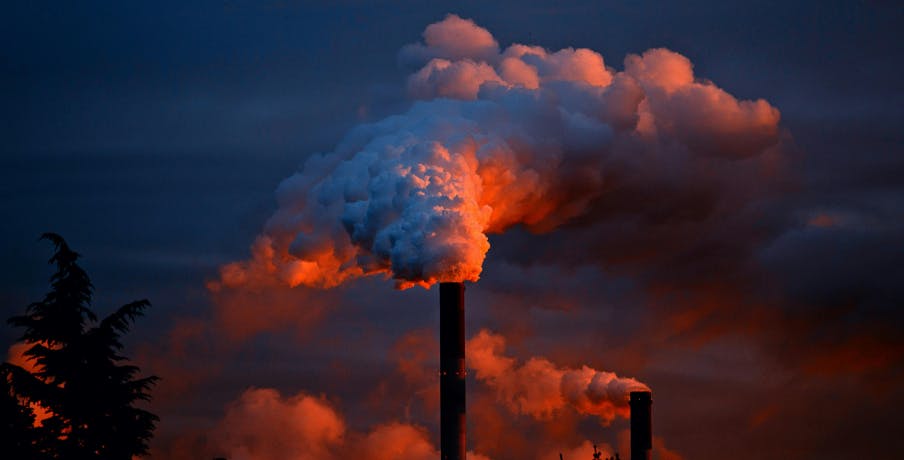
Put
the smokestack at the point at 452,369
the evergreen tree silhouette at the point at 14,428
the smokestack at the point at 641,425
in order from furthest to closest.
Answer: the smokestack at the point at 641,425, the smokestack at the point at 452,369, the evergreen tree silhouette at the point at 14,428

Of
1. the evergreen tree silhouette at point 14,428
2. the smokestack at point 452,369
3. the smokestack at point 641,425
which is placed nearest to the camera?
the evergreen tree silhouette at point 14,428

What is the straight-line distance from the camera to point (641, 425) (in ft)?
281

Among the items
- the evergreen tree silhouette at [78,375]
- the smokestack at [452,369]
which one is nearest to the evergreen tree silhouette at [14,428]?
the evergreen tree silhouette at [78,375]

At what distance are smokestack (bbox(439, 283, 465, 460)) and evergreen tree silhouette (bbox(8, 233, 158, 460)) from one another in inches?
1282

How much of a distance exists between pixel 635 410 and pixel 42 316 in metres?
47.3

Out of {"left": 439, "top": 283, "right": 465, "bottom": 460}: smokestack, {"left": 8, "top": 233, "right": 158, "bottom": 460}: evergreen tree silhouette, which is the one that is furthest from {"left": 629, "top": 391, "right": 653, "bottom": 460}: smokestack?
{"left": 8, "top": 233, "right": 158, "bottom": 460}: evergreen tree silhouette

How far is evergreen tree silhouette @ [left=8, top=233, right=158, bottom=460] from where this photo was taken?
45.2 m

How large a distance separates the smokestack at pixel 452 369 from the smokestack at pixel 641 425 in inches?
451

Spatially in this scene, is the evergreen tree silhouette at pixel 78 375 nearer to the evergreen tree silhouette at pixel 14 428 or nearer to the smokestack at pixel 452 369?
the evergreen tree silhouette at pixel 14 428

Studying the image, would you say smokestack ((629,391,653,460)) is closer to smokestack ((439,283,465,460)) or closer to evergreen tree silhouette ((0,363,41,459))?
smokestack ((439,283,465,460))

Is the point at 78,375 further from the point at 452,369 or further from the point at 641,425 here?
the point at 641,425

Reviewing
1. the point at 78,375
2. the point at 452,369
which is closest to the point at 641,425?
the point at 452,369

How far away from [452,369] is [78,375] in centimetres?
3413

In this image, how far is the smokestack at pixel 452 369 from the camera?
3051 inches
